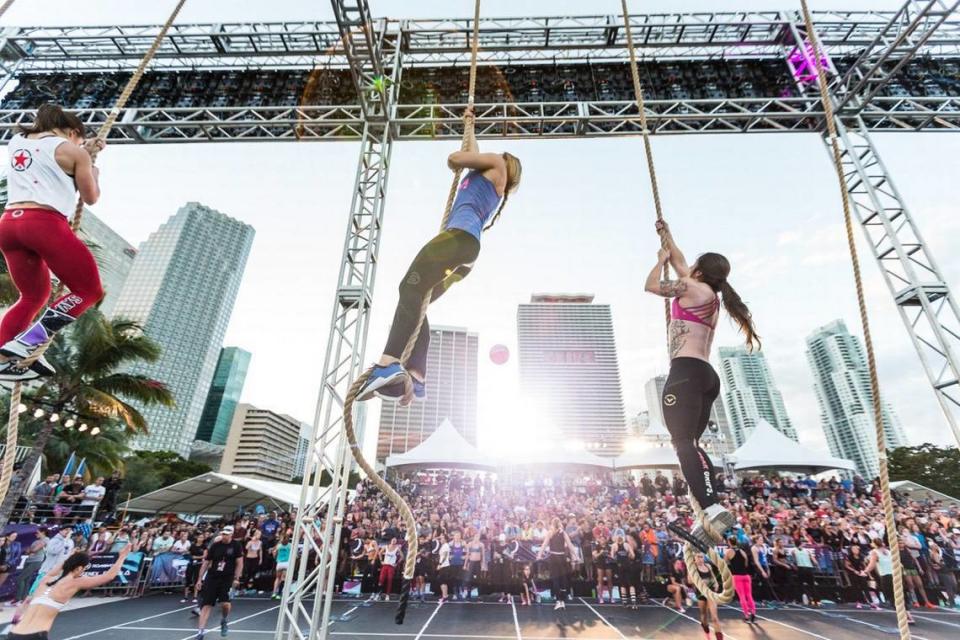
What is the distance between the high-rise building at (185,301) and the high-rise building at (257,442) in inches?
316

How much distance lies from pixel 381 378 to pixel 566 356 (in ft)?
295

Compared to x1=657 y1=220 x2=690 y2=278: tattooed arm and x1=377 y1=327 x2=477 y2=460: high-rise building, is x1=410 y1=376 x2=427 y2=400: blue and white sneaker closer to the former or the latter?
x1=657 y1=220 x2=690 y2=278: tattooed arm

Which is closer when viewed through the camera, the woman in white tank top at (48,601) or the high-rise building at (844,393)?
the woman in white tank top at (48,601)

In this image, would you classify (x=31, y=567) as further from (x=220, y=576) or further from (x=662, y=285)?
(x=662, y=285)

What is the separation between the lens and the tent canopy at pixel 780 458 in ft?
42.4

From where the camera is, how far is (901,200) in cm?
713

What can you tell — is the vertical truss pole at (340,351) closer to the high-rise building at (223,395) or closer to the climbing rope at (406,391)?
the climbing rope at (406,391)

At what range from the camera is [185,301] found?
78875mm

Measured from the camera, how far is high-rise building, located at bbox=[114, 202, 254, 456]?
75812mm

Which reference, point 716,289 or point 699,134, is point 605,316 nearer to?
point 699,134

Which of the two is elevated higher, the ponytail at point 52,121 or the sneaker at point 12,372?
the ponytail at point 52,121

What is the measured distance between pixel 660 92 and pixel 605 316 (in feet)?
268

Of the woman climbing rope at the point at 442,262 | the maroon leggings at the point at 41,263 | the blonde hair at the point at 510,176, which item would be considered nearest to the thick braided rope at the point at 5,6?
the maroon leggings at the point at 41,263

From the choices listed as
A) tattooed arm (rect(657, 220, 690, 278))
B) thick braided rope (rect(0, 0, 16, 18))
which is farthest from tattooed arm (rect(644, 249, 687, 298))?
thick braided rope (rect(0, 0, 16, 18))
